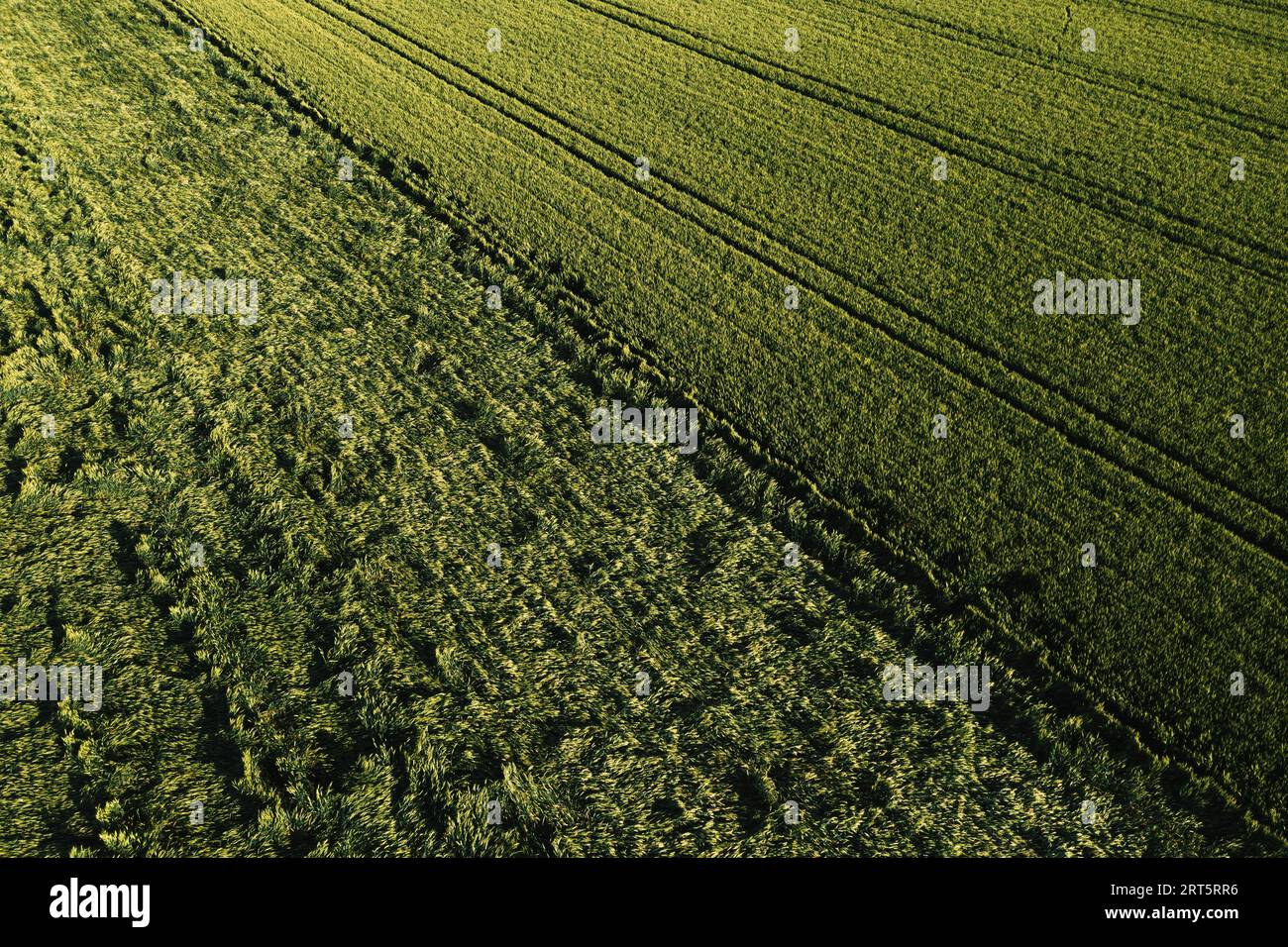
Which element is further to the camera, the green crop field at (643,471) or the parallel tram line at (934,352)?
the parallel tram line at (934,352)

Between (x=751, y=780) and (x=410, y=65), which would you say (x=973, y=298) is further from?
(x=410, y=65)

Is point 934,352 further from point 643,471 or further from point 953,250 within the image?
point 643,471

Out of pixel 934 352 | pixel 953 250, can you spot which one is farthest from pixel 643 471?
pixel 953 250

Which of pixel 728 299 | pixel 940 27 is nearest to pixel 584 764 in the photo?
pixel 728 299

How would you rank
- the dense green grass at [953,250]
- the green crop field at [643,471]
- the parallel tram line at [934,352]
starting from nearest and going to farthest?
the green crop field at [643,471] → the dense green grass at [953,250] → the parallel tram line at [934,352]

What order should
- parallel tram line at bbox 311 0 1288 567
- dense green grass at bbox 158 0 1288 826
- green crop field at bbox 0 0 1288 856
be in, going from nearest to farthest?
→ 1. green crop field at bbox 0 0 1288 856
2. dense green grass at bbox 158 0 1288 826
3. parallel tram line at bbox 311 0 1288 567
